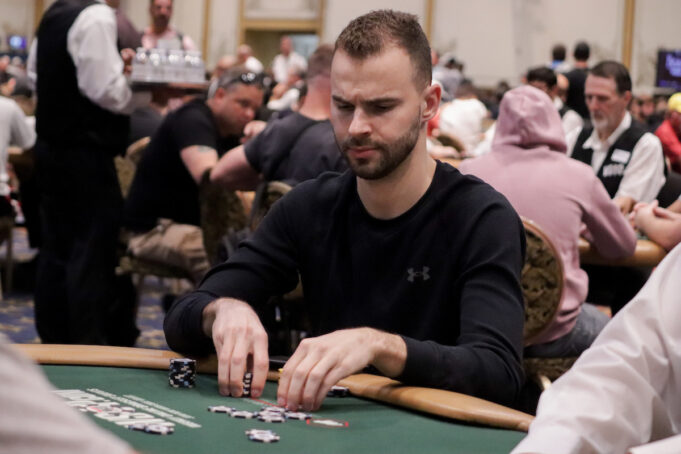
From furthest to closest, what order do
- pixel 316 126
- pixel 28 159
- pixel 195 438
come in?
pixel 28 159 → pixel 316 126 → pixel 195 438

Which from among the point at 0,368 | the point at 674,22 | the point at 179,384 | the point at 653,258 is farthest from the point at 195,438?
the point at 674,22

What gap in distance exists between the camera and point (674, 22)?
1429 cm

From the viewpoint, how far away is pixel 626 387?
1.35 metres

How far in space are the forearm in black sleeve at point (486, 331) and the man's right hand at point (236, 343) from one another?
239 millimetres

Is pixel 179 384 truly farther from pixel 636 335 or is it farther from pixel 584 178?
pixel 584 178

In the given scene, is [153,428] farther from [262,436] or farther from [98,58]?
[98,58]

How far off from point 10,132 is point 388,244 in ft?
15.3

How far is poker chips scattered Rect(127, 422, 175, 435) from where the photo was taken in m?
1.31

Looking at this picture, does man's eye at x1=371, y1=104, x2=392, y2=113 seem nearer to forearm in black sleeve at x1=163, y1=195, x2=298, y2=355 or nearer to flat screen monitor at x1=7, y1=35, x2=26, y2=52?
forearm in black sleeve at x1=163, y1=195, x2=298, y2=355

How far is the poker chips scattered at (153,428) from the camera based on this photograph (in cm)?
131

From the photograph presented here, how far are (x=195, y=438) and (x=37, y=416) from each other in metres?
0.70

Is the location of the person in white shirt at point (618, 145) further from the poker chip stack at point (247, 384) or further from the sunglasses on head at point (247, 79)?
the poker chip stack at point (247, 384)

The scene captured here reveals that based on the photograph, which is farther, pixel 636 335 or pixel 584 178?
pixel 584 178

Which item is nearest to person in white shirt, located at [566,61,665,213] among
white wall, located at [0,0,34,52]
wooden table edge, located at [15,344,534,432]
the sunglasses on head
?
the sunglasses on head
